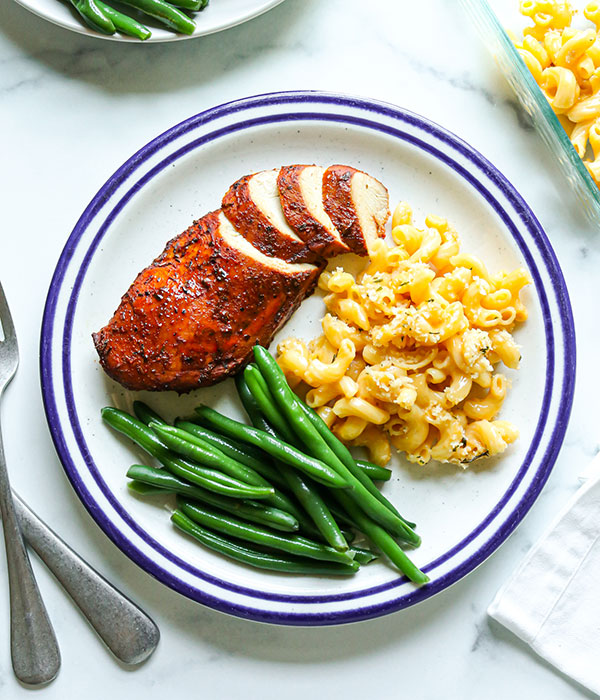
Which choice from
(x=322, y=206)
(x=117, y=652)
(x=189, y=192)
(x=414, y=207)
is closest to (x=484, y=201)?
(x=414, y=207)

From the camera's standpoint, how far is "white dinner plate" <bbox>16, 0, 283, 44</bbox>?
3.02 m

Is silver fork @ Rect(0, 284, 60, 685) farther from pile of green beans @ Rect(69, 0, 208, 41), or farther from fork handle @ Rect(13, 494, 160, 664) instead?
pile of green beans @ Rect(69, 0, 208, 41)

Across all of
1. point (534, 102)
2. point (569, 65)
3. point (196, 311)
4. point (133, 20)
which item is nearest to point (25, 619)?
point (196, 311)

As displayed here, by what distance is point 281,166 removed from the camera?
123 inches

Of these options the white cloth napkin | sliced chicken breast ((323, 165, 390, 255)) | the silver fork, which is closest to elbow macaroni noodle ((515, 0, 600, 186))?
sliced chicken breast ((323, 165, 390, 255))

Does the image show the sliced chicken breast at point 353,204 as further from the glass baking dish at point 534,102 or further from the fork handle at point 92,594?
the fork handle at point 92,594

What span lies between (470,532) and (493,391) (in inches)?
22.5

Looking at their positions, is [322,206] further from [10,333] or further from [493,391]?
[10,333]

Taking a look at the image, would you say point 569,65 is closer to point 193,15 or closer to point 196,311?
point 193,15

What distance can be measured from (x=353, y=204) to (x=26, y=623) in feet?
7.15

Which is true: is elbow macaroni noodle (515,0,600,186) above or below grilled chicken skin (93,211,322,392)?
above

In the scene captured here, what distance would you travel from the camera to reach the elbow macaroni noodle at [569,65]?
10.00 feet

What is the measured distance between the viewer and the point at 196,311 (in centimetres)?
276

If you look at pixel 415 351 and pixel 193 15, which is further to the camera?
pixel 193 15
